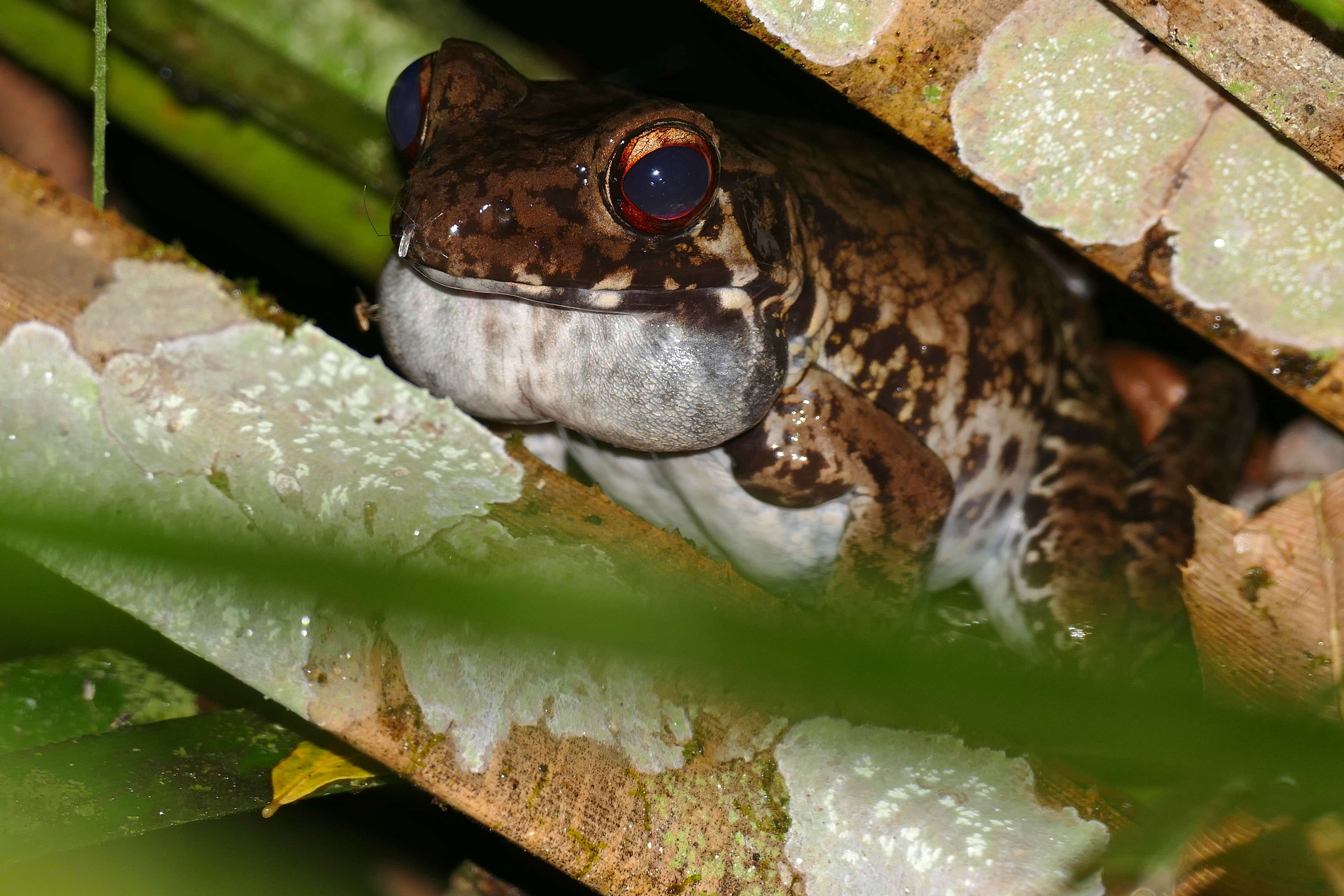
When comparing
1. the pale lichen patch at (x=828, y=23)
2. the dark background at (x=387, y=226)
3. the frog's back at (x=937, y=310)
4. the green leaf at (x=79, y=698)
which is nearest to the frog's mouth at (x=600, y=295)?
the frog's back at (x=937, y=310)

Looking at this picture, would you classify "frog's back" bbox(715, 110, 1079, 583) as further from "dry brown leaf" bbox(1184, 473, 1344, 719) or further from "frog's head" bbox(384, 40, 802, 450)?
"dry brown leaf" bbox(1184, 473, 1344, 719)

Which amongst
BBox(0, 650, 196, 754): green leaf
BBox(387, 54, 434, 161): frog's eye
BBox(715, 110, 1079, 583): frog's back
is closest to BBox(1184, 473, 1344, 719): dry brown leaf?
BBox(715, 110, 1079, 583): frog's back

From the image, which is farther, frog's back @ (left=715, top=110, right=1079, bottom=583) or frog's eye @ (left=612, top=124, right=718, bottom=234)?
frog's back @ (left=715, top=110, right=1079, bottom=583)

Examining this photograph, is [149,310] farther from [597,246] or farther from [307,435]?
[597,246]

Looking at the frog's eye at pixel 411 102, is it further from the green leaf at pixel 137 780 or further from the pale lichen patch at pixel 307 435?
the green leaf at pixel 137 780

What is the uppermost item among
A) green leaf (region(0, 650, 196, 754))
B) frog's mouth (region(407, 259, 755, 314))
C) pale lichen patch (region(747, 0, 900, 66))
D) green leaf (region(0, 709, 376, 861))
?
pale lichen patch (region(747, 0, 900, 66))

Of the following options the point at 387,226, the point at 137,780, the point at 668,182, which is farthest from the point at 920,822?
the point at 387,226

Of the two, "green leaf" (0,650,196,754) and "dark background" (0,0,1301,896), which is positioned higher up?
"dark background" (0,0,1301,896)
